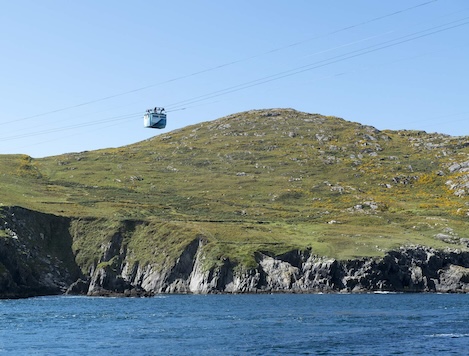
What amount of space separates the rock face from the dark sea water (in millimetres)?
18150

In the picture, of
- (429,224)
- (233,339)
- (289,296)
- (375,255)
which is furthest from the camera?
(429,224)

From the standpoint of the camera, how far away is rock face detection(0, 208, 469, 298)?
16550 centimetres

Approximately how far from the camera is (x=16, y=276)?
519 feet

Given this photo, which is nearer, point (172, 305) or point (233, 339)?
point (233, 339)

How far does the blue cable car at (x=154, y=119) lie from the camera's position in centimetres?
11056

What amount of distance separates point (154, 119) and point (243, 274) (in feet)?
211

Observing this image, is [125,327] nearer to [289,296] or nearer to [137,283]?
[289,296]

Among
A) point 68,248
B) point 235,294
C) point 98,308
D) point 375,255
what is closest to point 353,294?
point 375,255

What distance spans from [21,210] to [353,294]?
81134 mm

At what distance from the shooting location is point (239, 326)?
95.4 metres

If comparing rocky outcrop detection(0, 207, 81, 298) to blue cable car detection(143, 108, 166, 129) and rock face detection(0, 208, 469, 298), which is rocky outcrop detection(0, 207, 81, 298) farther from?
blue cable car detection(143, 108, 166, 129)

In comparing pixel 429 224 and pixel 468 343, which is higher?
pixel 429 224

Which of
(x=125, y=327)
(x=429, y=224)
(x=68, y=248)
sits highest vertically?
(x=429, y=224)

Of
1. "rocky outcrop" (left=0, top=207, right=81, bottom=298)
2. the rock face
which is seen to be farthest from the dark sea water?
the rock face
